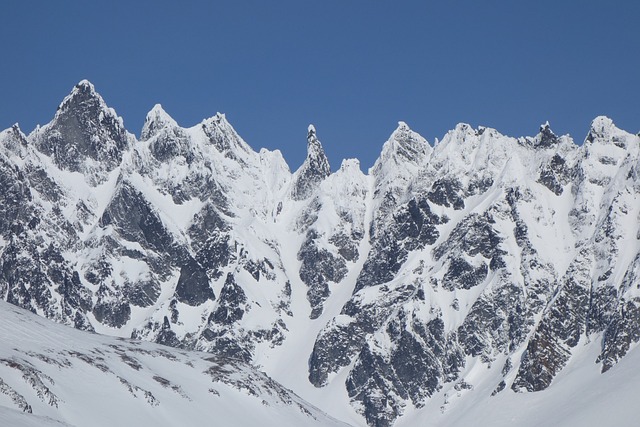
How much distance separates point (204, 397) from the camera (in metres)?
107

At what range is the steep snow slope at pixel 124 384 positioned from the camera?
274ft

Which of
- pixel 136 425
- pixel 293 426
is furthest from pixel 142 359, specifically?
pixel 136 425

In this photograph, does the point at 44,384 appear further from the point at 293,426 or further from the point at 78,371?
the point at 293,426

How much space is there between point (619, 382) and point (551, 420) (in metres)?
12.6

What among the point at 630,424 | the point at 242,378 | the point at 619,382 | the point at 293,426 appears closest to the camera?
the point at 293,426

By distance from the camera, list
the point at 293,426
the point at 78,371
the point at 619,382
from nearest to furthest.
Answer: the point at 78,371
the point at 293,426
the point at 619,382

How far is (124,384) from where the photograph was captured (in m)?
95.9

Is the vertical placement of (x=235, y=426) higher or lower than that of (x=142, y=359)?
lower

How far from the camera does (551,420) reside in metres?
198

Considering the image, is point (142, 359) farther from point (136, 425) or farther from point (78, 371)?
point (136, 425)

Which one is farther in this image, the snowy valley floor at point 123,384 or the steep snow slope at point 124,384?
the steep snow slope at point 124,384

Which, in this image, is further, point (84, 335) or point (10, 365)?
point (84, 335)

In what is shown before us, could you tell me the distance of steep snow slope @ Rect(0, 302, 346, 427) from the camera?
8362cm

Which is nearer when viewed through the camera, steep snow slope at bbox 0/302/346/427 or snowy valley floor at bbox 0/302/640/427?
snowy valley floor at bbox 0/302/640/427
